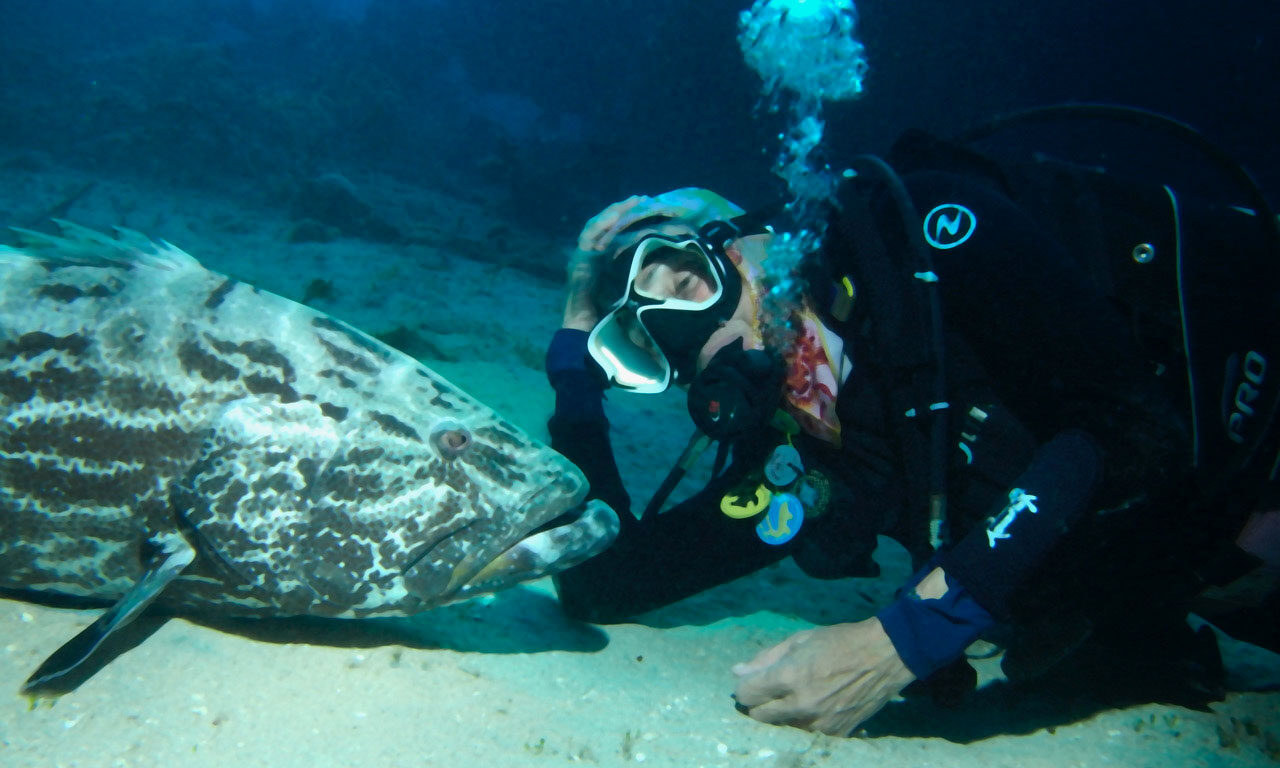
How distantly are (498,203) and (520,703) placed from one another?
57.6ft

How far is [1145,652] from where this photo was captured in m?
2.84

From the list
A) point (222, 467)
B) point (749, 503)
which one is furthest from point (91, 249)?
point (749, 503)

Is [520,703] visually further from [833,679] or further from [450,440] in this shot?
[833,679]

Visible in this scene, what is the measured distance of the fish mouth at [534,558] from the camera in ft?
6.77

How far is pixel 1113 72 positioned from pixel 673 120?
11.2 meters

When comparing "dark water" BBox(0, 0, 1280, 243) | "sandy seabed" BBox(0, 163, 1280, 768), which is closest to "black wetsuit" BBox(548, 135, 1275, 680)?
"sandy seabed" BBox(0, 163, 1280, 768)

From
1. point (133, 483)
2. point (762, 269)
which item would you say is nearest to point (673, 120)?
point (762, 269)

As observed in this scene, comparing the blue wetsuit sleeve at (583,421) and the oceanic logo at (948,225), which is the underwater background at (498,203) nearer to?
the blue wetsuit sleeve at (583,421)

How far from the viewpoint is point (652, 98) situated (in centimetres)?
1989

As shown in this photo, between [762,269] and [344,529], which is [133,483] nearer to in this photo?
[344,529]

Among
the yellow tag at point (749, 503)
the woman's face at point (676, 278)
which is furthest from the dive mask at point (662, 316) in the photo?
the yellow tag at point (749, 503)

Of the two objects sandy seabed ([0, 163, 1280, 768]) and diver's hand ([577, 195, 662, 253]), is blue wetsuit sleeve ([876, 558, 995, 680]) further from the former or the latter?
diver's hand ([577, 195, 662, 253])

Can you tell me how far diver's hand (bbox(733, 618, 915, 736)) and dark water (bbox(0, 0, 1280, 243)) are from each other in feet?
50.0

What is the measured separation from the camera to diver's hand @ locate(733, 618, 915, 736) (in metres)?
2.01
